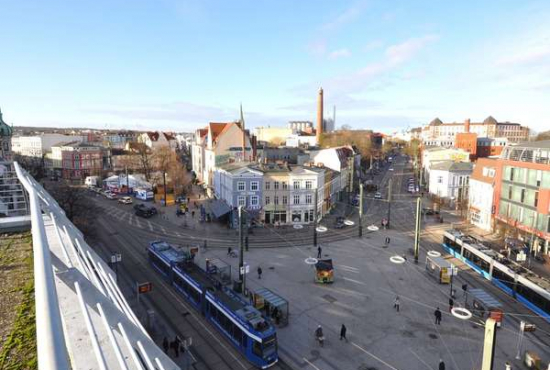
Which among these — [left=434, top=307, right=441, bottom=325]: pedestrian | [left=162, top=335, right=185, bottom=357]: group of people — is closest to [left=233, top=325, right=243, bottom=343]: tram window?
[left=162, top=335, right=185, bottom=357]: group of people

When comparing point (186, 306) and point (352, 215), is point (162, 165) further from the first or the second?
point (186, 306)

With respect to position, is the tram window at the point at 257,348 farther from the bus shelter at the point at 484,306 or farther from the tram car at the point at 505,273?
the tram car at the point at 505,273

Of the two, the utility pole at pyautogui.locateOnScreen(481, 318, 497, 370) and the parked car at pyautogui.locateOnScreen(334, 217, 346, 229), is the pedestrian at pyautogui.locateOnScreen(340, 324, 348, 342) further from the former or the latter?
the parked car at pyautogui.locateOnScreen(334, 217, 346, 229)

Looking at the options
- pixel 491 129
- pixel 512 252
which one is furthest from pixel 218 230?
pixel 491 129

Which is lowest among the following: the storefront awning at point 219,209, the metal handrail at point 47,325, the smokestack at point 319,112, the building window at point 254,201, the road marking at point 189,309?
the road marking at point 189,309

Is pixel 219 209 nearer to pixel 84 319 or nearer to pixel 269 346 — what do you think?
pixel 269 346

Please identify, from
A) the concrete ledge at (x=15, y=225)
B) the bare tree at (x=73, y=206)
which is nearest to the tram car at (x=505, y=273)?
the concrete ledge at (x=15, y=225)
